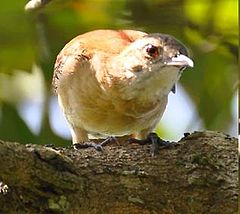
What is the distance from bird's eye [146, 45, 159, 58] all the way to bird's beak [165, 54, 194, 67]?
0.10m

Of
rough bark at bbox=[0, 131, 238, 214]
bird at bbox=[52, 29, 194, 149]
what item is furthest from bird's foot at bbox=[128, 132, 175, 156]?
bird at bbox=[52, 29, 194, 149]

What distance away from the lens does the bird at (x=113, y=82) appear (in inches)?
161

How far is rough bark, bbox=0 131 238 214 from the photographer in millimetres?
2963

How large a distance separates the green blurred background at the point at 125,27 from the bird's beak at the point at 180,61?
0.87ft

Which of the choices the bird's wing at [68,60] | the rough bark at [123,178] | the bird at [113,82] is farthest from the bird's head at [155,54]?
the rough bark at [123,178]

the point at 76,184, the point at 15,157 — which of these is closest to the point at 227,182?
the point at 76,184

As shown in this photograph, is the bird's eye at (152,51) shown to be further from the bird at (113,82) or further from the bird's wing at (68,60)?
the bird's wing at (68,60)

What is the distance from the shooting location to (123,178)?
10.5 ft

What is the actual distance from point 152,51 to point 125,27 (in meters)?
0.30

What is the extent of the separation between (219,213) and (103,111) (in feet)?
3.90

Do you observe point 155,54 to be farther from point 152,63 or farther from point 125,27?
point 125,27

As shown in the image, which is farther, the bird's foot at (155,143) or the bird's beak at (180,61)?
the bird's beak at (180,61)

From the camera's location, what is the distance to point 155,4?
13.4 feet

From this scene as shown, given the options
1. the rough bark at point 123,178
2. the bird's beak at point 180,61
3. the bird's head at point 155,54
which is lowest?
the rough bark at point 123,178
